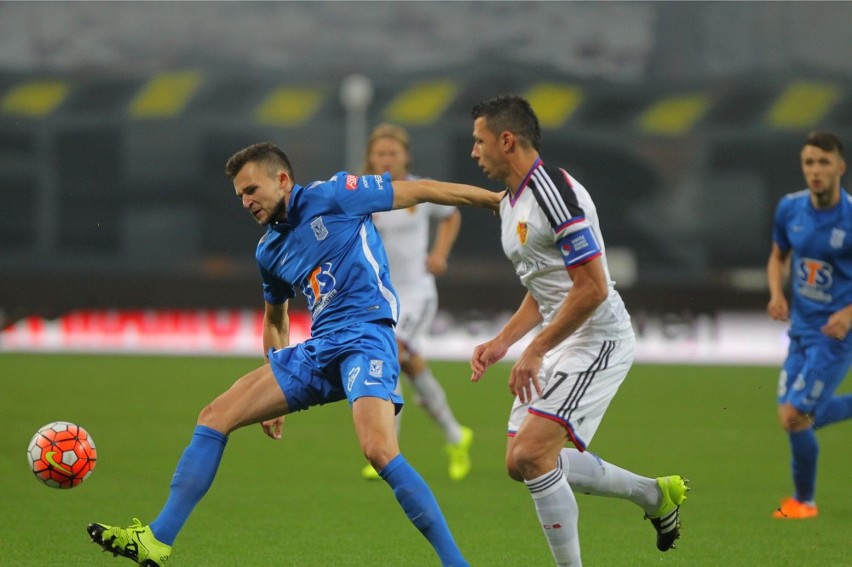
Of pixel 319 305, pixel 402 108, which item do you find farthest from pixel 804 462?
pixel 402 108

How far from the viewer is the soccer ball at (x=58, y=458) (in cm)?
611

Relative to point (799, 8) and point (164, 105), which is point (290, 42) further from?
point (799, 8)

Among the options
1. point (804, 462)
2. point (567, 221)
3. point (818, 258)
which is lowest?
point (804, 462)

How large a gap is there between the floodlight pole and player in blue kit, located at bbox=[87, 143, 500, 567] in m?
17.1

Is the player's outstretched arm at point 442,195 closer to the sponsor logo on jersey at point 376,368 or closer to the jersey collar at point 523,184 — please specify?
the jersey collar at point 523,184

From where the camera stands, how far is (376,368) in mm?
5645

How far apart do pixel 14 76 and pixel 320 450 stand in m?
15.5

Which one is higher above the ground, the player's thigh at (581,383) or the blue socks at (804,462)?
the player's thigh at (581,383)

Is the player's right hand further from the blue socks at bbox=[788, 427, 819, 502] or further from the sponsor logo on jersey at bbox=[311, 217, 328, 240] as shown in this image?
the blue socks at bbox=[788, 427, 819, 502]

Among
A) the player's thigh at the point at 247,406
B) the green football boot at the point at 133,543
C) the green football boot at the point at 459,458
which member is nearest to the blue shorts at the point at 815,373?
Result: the green football boot at the point at 459,458

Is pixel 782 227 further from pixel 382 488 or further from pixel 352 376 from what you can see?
pixel 352 376

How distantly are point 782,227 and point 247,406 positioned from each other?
3778 mm

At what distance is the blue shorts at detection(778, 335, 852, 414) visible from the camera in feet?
24.8

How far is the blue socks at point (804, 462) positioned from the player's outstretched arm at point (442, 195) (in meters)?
2.87
